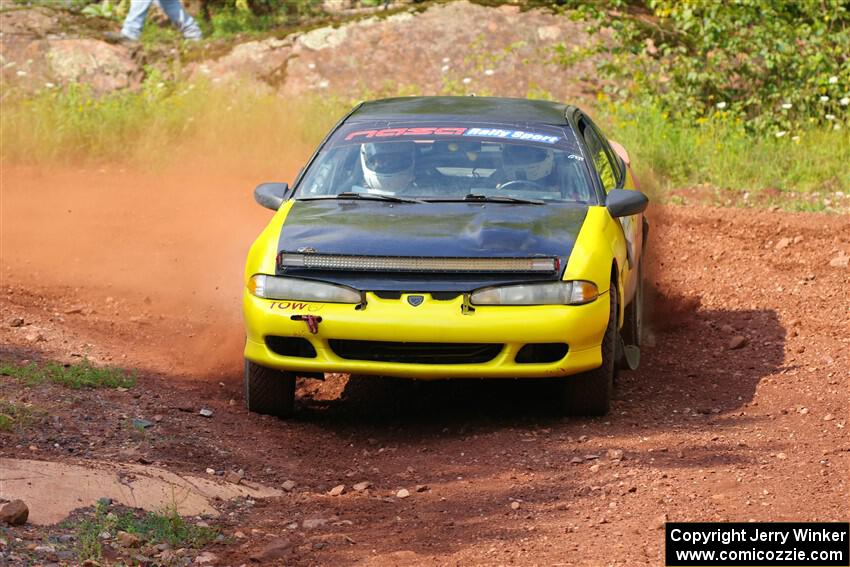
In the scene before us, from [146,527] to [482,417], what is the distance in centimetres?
256

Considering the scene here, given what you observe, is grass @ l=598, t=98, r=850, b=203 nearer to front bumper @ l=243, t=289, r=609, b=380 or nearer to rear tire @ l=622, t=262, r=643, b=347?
rear tire @ l=622, t=262, r=643, b=347

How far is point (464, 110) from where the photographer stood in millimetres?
8781

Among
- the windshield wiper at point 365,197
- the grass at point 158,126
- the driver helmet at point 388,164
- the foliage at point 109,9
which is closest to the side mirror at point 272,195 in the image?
the windshield wiper at point 365,197

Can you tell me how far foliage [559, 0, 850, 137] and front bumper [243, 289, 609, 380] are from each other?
324 inches

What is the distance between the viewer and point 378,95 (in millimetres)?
16062

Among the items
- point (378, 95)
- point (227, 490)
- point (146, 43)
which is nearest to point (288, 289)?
point (227, 490)

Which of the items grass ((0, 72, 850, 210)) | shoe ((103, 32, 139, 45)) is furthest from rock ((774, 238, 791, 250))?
shoe ((103, 32, 139, 45))

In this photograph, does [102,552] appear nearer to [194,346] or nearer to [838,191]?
[194,346]

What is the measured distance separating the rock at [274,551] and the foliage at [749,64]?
1018 cm

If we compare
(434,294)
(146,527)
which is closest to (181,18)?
(434,294)

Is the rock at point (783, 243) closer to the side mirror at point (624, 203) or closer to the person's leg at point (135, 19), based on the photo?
the side mirror at point (624, 203)

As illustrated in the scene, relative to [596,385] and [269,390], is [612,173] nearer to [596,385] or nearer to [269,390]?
[596,385]

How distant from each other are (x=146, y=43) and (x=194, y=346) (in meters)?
8.56

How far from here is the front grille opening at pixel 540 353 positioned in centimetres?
705
